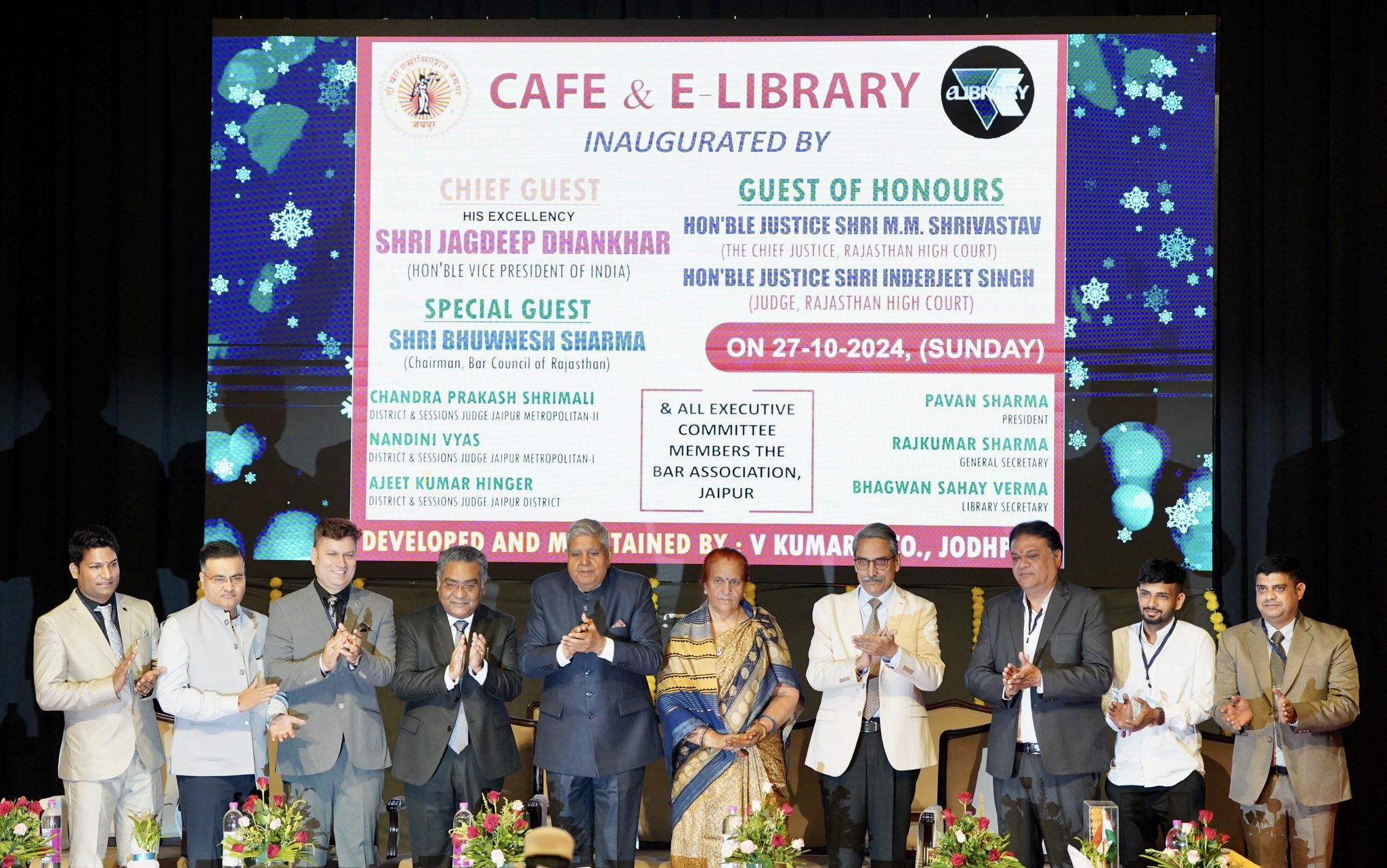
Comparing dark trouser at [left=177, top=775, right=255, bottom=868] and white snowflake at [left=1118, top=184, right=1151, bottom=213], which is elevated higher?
white snowflake at [left=1118, top=184, right=1151, bottom=213]

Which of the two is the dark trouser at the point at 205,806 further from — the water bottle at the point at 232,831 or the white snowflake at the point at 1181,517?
the white snowflake at the point at 1181,517

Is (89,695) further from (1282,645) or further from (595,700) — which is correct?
(1282,645)

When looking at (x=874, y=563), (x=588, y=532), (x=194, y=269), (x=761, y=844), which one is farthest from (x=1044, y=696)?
(x=194, y=269)

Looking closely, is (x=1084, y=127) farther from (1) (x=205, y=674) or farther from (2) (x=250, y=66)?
(1) (x=205, y=674)

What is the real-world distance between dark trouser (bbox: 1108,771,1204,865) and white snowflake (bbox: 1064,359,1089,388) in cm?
166

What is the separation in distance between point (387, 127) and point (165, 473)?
5.83 ft

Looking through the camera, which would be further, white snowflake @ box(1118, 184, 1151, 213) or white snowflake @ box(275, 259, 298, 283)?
white snowflake @ box(275, 259, 298, 283)

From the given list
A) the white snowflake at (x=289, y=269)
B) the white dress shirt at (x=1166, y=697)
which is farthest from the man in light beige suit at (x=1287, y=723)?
the white snowflake at (x=289, y=269)

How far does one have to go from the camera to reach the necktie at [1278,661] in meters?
4.30

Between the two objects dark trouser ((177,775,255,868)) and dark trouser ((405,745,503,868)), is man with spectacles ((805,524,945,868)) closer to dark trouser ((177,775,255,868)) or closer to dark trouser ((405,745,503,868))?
dark trouser ((405,745,503,868))

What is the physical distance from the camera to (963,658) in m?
5.31

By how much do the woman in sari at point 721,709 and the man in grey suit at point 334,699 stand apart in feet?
2.98

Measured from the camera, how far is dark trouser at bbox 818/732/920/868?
13.7 ft

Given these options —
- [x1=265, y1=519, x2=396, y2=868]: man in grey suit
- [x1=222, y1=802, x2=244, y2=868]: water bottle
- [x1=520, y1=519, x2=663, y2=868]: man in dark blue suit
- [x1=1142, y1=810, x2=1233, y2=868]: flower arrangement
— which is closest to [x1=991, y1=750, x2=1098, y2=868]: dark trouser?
[x1=1142, y1=810, x2=1233, y2=868]: flower arrangement
